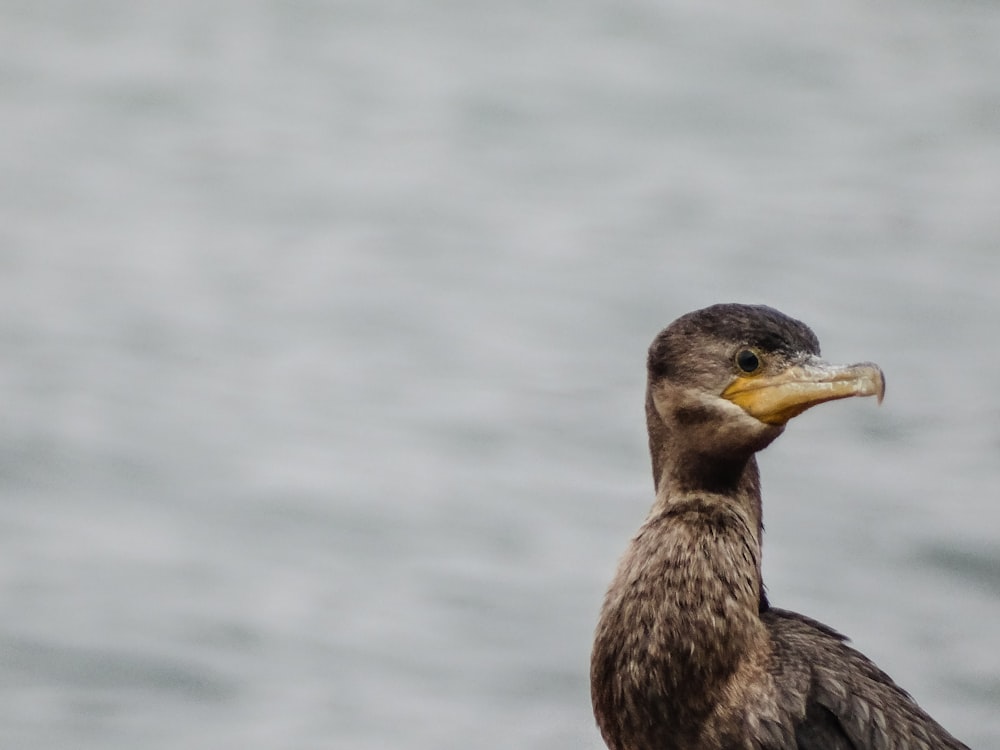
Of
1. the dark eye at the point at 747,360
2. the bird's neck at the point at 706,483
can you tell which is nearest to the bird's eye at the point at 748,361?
the dark eye at the point at 747,360

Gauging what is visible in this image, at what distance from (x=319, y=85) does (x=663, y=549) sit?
10.5 m

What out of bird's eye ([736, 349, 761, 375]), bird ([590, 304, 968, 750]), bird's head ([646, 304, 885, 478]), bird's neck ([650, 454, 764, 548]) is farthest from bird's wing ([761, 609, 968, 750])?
bird's eye ([736, 349, 761, 375])

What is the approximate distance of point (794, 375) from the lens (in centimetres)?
478

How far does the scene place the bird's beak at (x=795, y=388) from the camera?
4703mm

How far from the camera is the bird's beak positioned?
4.70 m

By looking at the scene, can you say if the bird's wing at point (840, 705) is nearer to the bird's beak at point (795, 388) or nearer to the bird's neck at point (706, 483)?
the bird's neck at point (706, 483)

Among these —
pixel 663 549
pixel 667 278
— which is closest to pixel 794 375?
pixel 663 549

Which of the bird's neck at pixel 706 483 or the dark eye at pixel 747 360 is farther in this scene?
the bird's neck at pixel 706 483

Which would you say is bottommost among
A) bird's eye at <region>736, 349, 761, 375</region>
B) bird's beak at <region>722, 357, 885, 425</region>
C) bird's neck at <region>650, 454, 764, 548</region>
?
bird's neck at <region>650, 454, 764, 548</region>

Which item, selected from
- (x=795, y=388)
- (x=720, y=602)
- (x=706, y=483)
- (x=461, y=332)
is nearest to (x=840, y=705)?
(x=720, y=602)

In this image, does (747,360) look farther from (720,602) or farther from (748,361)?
(720,602)

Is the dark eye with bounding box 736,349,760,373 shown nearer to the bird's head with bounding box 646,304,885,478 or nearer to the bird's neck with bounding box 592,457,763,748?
the bird's head with bounding box 646,304,885,478

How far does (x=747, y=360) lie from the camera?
189 inches

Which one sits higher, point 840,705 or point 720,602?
point 720,602
